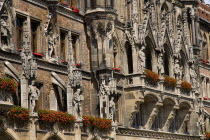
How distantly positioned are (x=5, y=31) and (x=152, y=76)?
40.7 ft

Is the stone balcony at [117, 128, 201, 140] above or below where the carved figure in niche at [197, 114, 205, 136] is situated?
below

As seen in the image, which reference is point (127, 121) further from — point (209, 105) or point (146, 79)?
point (209, 105)

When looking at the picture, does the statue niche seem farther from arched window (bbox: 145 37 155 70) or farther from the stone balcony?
arched window (bbox: 145 37 155 70)

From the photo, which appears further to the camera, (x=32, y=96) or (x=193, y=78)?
(x=193, y=78)

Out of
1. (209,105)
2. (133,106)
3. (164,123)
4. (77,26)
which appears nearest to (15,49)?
(77,26)

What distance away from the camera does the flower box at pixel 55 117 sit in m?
30.2

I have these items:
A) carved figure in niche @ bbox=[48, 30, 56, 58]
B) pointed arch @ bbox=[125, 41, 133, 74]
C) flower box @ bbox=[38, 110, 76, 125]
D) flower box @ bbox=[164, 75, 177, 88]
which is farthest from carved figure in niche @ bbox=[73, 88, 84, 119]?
flower box @ bbox=[164, 75, 177, 88]

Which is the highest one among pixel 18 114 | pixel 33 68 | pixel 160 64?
pixel 160 64

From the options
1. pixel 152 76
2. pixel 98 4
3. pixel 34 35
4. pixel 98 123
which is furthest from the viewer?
pixel 152 76

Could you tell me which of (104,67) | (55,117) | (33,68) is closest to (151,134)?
(104,67)

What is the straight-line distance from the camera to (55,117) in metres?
31.0

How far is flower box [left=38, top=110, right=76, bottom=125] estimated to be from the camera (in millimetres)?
30250

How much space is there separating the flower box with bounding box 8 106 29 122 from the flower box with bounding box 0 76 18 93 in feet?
2.78

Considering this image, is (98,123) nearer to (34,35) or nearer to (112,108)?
(112,108)
